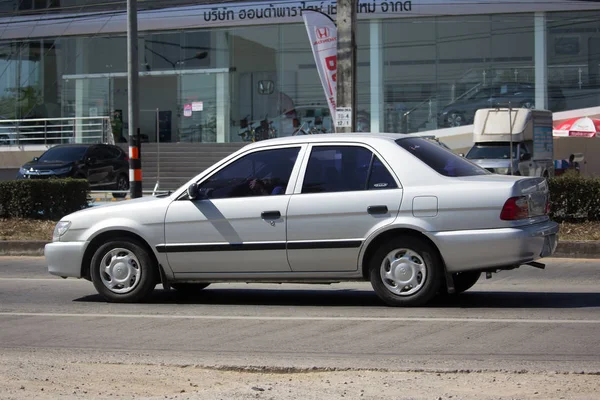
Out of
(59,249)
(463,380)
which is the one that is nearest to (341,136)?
(59,249)

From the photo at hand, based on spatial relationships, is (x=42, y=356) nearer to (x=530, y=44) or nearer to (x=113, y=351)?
(x=113, y=351)

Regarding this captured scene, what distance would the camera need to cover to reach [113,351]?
7.17 m

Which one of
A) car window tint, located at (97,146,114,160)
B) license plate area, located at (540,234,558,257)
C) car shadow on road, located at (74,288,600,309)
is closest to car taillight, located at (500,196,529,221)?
license plate area, located at (540,234,558,257)

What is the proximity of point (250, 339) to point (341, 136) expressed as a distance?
2587 millimetres

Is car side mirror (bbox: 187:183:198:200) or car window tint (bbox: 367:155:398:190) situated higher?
car window tint (bbox: 367:155:398:190)

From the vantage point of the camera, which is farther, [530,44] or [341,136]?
[530,44]

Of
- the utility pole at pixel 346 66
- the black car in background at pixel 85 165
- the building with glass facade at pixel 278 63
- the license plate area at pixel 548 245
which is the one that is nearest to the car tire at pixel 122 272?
the license plate area at pixel 548 245

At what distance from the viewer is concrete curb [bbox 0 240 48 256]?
52.0 ft

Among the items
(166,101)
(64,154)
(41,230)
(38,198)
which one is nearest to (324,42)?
(38,198)

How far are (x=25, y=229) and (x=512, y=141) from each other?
51.9ft

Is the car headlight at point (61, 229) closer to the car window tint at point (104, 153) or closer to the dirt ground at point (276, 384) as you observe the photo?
the dirt ground at point (276, 384)

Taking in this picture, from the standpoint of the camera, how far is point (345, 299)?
9789 mm

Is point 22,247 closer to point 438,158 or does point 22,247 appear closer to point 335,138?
point 335,138

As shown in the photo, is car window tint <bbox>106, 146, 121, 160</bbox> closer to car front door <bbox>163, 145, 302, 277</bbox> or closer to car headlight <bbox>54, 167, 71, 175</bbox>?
car headlight <bbox>54, 167, 71, 175</bbox>
